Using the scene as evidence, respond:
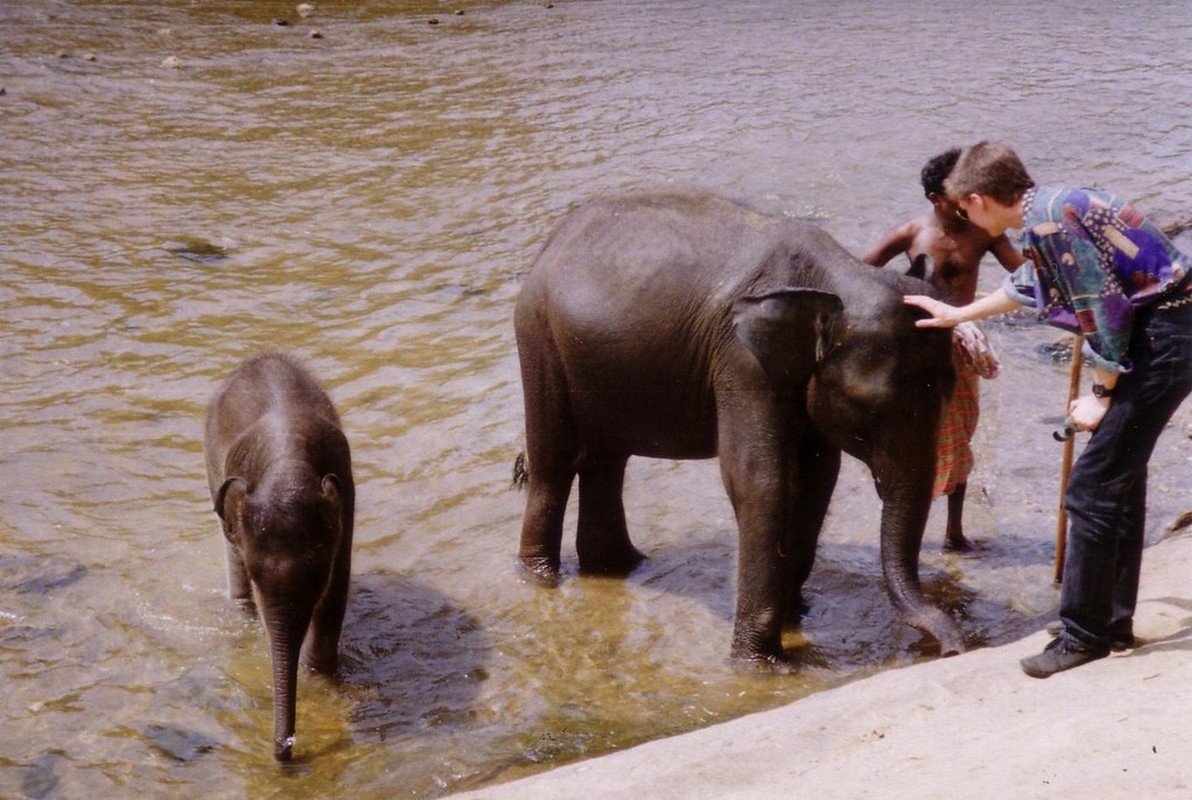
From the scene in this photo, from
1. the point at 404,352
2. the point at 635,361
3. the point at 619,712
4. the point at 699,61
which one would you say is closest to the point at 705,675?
the point at 619,712

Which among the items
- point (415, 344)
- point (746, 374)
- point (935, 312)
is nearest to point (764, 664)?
point (746, 374)

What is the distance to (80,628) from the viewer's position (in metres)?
5.53

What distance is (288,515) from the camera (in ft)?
15.0

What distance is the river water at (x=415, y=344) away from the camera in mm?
5051

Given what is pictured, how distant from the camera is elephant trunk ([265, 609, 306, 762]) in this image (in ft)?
14.8

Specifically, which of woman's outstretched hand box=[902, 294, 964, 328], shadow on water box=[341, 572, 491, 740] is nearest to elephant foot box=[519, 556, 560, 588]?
shadow on water box=[341, 572, 491, 740]

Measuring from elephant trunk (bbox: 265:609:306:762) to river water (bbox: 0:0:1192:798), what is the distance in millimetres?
167

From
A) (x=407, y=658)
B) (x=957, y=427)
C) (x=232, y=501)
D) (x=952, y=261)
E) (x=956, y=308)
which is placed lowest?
(x=407, y=658)

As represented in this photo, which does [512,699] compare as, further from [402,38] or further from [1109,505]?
[402,38]

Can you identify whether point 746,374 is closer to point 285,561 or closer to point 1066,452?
point 1066,452

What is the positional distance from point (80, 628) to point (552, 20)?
14.8 meters

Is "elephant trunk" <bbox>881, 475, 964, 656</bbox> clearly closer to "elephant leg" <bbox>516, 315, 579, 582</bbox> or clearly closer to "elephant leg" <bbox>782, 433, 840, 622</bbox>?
"elephant leg" <bbox>782, 433, 840, 622</bbox>

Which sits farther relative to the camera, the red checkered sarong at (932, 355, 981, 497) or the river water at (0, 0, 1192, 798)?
the red checkered sarong at (932, 355, 981, 497)

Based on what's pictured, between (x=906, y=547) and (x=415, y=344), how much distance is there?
4299 millimetres
